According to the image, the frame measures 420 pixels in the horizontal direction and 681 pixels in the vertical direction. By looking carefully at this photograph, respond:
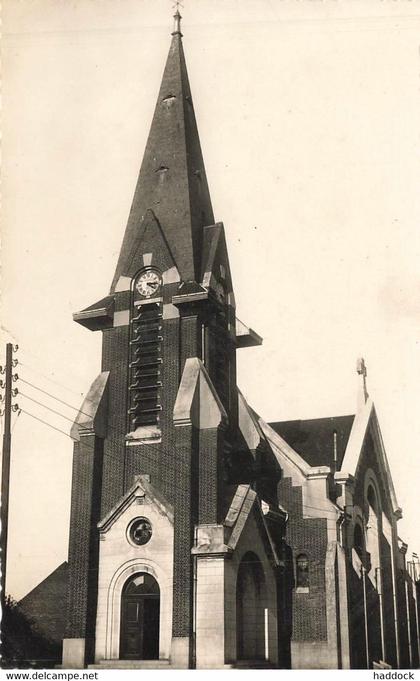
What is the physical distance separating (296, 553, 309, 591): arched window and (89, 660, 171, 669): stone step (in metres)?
6.16

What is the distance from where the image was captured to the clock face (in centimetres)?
3106

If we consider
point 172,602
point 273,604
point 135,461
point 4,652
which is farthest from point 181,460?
point 4,652

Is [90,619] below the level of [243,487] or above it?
below

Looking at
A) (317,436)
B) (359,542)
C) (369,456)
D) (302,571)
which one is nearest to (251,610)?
(302,571)

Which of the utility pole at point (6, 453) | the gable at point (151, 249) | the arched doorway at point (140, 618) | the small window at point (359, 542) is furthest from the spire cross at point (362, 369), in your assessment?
the utility pole at point (6, 453)

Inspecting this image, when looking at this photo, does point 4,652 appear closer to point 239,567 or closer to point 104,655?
point 104,655

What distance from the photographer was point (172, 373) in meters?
29.6

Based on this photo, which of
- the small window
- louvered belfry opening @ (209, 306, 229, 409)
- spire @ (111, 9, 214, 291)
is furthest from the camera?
the small window

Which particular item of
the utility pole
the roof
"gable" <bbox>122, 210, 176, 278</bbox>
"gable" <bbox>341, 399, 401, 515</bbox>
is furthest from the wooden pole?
the roof

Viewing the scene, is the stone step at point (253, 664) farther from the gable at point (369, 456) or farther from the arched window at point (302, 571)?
the gable at point (369, 456)

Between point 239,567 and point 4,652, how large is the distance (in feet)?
27.8

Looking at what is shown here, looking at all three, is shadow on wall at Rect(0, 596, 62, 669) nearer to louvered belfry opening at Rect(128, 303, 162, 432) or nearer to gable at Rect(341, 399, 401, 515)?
louvered belfry opening at Rect(128, 303, 162, 432)

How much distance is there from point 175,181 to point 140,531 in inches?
510

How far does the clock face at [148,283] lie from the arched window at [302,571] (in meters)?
10.3
